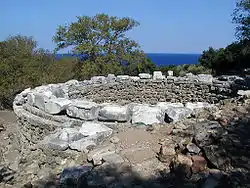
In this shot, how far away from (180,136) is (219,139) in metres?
0.72

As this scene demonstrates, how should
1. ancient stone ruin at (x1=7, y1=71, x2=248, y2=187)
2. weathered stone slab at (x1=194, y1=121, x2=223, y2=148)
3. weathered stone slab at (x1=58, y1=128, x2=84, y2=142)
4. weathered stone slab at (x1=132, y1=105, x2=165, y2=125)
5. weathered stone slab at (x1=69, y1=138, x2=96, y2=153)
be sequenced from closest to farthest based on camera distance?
weathered stone slab at (x1=194, y1=121, x2=223, y2=148) → ancient stone ruin at (x1=7, y1=71, x2=248, y2=187) → weathered stone slab at (x1=69, y1=138, x2=96, y2=153) → weathered stone slab at (x1=58, y1=128, x2=84, y2=142) → weathered stone slab at (x1=132, y1=105, x2=165, y2=125)

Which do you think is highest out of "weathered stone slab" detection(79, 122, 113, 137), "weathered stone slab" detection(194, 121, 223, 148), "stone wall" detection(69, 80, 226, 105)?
"weathered stone slab" detection(194, 121, 223, 148)

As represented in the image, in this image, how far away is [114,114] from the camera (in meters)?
5.73

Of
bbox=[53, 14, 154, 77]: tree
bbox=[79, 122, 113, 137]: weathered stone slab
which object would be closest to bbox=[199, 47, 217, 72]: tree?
bbox=[53, 14, 154, 77]: tree

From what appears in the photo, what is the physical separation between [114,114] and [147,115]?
2.15ft

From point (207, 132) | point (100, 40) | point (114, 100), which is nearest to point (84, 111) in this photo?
point (207, 132)

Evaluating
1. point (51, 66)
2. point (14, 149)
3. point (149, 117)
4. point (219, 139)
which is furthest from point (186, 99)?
point (51, 66)

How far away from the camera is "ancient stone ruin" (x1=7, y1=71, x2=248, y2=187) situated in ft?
13.3

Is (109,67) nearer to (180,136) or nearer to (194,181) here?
(180,136)

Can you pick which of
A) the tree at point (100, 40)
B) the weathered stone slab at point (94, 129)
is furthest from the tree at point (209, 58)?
the weathered stone slab at point (94, 129)

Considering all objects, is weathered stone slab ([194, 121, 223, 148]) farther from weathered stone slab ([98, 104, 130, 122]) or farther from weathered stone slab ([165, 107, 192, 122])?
weathered stone slab ([98, 104, 130, 122])

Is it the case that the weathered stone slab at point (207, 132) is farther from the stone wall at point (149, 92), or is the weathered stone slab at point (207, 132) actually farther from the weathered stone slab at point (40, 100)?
the stone wall at point (149, 92)

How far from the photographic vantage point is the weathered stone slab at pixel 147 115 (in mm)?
5661

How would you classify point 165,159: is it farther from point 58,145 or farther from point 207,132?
point 58,145
